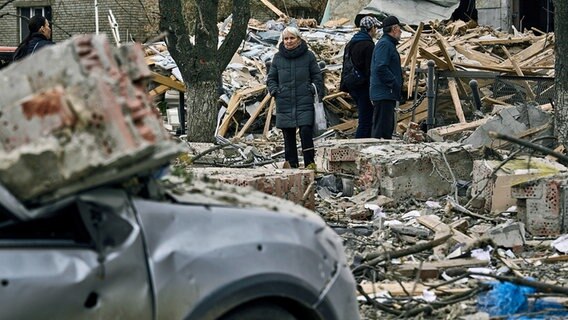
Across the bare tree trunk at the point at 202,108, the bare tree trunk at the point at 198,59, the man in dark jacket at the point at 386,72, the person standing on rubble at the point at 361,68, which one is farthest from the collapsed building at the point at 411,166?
the bare tree trunk at the point at 198,59

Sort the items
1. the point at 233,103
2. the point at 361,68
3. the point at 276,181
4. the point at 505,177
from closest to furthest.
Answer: the point at 276,181, the point at 505,177, the point at 361,68, the point at 233,103

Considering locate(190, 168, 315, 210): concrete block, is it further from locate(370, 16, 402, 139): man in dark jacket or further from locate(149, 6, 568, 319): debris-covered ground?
locate(370, 16, 402, 139): man in dark jacket

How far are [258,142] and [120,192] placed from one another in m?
13.6

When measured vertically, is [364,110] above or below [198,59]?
below

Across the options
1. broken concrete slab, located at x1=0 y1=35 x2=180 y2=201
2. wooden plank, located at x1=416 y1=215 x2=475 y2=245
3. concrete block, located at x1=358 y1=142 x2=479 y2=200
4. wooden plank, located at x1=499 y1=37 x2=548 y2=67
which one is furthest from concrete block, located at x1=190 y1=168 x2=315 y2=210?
wooden plank, located at x1=499 y1=37 x2=548 y2=67

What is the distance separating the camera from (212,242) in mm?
4730

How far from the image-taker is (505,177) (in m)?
10.6

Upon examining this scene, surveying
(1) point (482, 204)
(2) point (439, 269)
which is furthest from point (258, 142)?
(2) point (439, 269)

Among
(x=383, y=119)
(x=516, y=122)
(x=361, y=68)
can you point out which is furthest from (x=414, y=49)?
(x=516, y=122)

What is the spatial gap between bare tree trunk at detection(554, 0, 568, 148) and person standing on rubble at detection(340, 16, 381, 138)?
2.53 metres

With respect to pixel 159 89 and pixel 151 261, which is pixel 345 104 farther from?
pixel 151 261

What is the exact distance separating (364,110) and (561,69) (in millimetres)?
2896

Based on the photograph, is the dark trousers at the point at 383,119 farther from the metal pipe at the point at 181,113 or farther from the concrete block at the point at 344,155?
the metal pipe at the point at 181,113

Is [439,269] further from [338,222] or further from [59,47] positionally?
[59,47]
